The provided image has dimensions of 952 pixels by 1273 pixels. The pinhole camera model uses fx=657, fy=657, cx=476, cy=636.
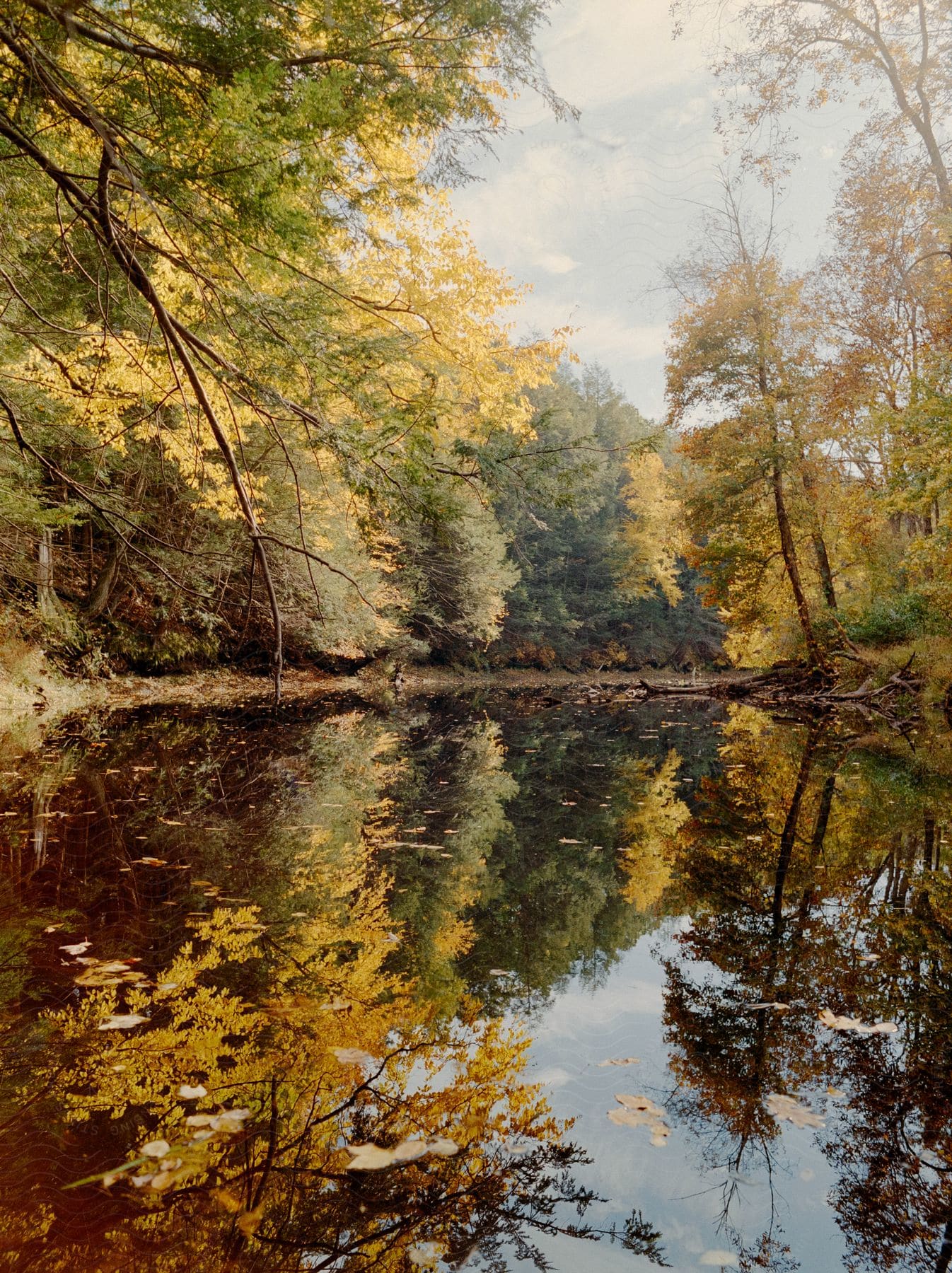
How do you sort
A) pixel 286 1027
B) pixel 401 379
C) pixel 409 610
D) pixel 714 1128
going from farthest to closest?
pixel 409 610 < pixel 401 379 < pixel 286 1027 < pixel 714 1128

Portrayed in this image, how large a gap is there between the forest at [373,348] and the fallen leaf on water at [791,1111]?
2.48 meters

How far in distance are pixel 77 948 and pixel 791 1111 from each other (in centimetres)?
285

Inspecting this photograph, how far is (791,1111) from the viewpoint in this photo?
1.99m

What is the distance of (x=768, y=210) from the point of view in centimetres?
1772

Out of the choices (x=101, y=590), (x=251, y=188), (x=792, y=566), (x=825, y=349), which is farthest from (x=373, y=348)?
(x=825, y=349)

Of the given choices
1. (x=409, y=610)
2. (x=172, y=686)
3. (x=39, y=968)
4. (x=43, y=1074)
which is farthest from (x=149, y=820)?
(x=409, y=610)

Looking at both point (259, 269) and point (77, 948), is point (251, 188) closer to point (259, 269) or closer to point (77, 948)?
point (259, 269)

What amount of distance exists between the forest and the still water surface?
1.48 m

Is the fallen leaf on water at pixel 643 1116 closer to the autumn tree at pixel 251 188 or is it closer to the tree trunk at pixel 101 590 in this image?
the autumn tree at pixel 251 188

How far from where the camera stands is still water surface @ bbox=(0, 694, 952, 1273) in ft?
5.13

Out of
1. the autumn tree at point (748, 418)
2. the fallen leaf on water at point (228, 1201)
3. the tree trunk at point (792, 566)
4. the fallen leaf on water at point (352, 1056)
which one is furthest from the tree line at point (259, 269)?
the tree trunk at point (792, 566)

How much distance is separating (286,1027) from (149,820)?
3349 mm

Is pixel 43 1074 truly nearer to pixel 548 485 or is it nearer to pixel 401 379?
pixel 548 485

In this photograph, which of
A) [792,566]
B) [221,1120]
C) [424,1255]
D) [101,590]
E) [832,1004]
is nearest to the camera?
[424,1255]
